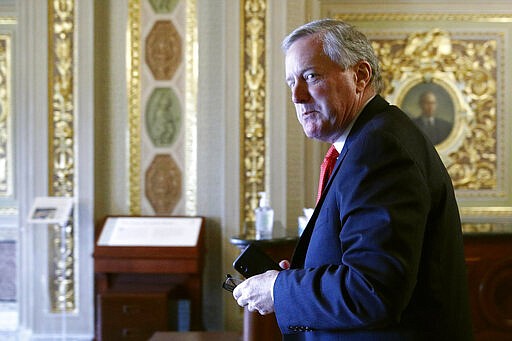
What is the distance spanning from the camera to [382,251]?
137 cm

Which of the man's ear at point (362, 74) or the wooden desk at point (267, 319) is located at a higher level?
the man's ear at point (362, 74)

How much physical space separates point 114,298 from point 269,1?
8.96ft

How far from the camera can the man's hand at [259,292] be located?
1.59 metres

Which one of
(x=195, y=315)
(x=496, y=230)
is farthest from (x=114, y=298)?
(x=496, y=230)

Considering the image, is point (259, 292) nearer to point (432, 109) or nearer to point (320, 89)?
point (320, 89)

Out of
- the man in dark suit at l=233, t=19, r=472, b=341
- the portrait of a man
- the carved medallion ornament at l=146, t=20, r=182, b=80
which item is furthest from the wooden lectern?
the man in dark suit at l=233, t=19, r=472, b=341

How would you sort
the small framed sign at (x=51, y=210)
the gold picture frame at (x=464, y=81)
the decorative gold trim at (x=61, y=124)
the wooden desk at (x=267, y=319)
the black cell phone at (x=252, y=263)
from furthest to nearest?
the gold picture frame at (x=464, y=81)
the decorative gold trim at (x=61, y=124)
the small framed sign at (x=51, y=210)
the wooden desk at (x=267, y=319)
the black cell phone at (x=252, y=263)

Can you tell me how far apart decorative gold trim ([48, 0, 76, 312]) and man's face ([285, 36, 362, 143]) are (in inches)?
179

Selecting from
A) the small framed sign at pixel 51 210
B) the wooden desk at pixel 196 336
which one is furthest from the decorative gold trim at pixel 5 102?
the wooden desk at pixel 196 336

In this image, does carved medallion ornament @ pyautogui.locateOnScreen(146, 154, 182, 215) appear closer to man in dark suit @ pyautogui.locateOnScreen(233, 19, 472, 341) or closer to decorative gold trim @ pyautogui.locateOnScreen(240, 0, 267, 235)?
decorative gold trim @ pyautogui.locateOnScreen(240, 0, 267, 235)

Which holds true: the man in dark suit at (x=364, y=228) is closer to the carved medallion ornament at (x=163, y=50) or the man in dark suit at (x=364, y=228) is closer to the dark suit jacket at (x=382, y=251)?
the dark suit jacket at (x=382, y=251)

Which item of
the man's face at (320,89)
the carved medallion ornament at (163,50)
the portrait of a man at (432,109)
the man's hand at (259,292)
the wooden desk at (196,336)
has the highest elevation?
the carved medallion ornament at (163,50)

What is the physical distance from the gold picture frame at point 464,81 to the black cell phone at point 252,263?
5111 millimetres

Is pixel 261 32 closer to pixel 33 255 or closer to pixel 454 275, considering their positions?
pixel 33 255
